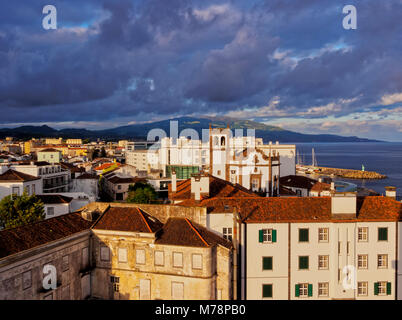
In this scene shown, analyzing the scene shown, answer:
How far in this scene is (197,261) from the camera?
79.3ft

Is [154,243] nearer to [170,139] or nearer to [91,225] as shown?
[91,225]

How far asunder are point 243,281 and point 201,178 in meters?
10.7

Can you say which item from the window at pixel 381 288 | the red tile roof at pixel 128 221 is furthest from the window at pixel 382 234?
the red tile roof at pixel 128 221

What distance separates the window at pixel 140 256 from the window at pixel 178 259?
250 centimetres

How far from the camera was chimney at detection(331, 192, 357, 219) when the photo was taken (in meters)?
26.0

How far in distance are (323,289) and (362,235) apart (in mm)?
5119

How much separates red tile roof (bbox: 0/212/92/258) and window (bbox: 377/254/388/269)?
22706 millimetres

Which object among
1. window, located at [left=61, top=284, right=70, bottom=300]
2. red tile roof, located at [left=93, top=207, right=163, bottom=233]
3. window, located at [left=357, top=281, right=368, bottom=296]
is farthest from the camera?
window, located at [left=357, top=281, right=368, bottom=296]

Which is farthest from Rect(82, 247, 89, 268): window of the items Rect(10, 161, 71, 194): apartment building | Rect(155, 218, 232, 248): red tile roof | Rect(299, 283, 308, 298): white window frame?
Rect(10, 161, 71, 194): apartment building

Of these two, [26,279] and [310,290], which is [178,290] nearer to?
[26,279]

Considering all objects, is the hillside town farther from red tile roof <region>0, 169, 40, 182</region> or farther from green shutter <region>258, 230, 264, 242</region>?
red tile roof <region>0, 169, 40, 182</region>

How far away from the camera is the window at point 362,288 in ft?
85.2
